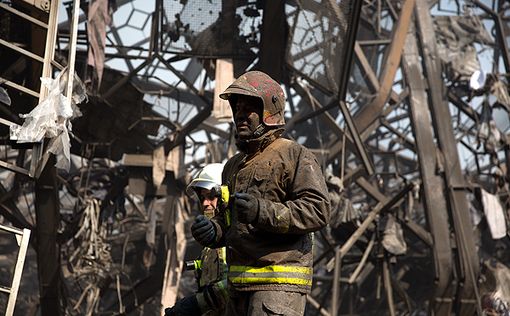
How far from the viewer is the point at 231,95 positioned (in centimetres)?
429

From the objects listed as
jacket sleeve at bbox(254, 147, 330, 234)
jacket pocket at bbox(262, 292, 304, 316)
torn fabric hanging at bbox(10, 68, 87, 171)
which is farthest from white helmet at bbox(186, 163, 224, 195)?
jacket pocket at bbox(262, 292, 304, 316)

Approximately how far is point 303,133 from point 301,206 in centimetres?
1443

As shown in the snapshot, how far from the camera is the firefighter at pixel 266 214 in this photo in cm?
388

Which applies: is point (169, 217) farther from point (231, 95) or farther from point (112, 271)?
point (231, 95)

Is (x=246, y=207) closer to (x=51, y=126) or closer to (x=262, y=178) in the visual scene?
(x=262, y=178)

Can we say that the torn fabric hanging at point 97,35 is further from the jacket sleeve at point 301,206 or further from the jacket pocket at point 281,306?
the jacket pocket at point 281,306

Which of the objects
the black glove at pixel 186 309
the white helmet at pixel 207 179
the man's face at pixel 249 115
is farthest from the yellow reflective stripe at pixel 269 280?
the white helmet at pixel 207 179

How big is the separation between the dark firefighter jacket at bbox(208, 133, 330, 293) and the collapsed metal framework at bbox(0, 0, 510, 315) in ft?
21.9

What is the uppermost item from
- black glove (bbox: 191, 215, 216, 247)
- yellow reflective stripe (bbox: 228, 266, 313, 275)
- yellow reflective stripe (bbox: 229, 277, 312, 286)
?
black glove (bbox: 191, 215, 216, 247)

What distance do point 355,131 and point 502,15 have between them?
6.81 metres

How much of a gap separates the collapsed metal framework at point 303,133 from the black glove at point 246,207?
7.00 m

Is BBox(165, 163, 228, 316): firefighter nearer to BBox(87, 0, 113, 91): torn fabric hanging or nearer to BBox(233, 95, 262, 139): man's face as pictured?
BBox(233, 95, 262, 139): man's face

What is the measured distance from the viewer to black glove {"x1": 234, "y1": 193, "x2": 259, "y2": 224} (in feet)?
12.3

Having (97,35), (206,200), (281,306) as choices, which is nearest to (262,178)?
(281,306)
